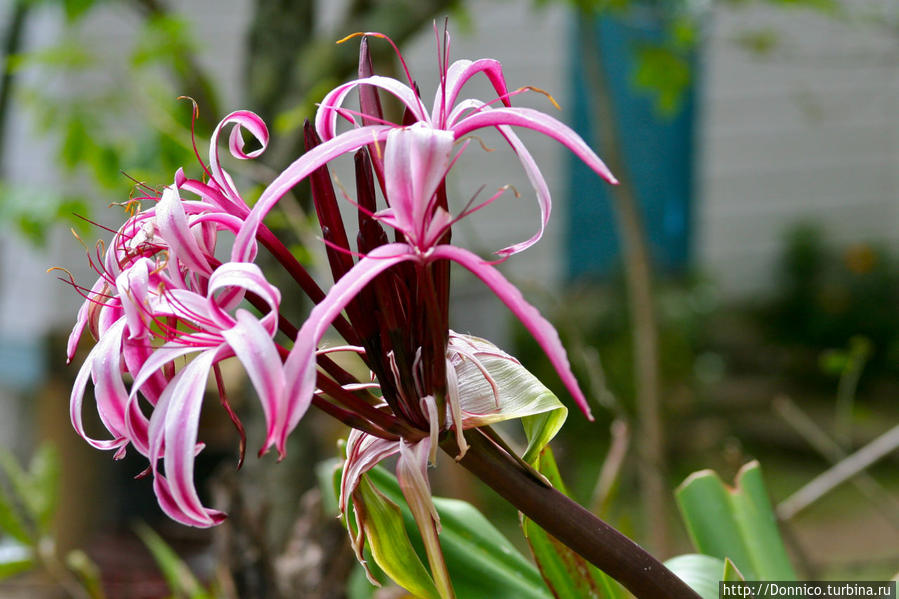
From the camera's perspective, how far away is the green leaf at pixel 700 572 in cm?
57

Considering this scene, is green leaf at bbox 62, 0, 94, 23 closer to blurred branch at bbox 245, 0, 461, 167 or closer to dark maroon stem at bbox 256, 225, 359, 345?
blurred branch at bbox 245, 0, 461, 167

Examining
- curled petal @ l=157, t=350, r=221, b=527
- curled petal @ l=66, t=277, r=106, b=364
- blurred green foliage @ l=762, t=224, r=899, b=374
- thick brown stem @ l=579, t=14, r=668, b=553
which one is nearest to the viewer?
curled petal @ l=157, t=350, r=221, b=527

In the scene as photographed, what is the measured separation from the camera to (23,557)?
3.85 feet

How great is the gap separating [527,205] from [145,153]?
2.99 meters

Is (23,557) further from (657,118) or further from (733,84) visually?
(733,84)

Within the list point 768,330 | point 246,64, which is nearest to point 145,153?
point 246,64

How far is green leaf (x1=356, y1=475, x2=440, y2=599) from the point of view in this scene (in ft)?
1.49

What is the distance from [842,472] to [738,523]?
364mm

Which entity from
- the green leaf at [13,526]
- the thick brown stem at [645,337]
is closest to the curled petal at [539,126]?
the green leaf at [13,526]

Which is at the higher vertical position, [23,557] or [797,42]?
[797,42]

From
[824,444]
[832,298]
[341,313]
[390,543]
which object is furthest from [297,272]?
[832,298]

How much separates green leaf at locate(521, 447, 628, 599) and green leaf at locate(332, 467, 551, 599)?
0.05 meters

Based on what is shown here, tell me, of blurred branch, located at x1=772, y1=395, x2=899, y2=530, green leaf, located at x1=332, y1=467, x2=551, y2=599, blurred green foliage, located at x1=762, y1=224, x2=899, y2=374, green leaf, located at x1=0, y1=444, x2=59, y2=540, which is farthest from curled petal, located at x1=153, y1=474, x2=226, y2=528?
blurred green foliage, located at x1=762, y1=224, x2=899, y2=374

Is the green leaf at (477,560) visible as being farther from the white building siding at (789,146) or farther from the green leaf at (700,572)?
the white building siding at (789,146)
